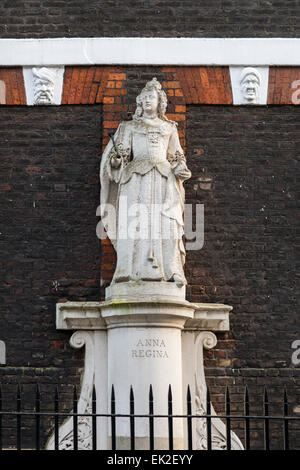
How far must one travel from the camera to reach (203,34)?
1148cm

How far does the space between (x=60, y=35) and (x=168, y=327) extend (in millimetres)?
3241

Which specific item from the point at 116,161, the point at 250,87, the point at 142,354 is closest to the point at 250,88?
the point at 250,87

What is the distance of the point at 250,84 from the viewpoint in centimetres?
1134

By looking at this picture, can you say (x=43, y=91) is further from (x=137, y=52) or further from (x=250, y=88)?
(x=250, y=88)

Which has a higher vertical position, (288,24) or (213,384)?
(288,24)

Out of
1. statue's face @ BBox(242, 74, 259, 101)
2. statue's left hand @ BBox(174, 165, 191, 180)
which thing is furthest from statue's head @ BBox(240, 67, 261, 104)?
statue's left hand @ BBox(174, 165, 191, 180)

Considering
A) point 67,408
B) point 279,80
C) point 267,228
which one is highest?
point 279,80

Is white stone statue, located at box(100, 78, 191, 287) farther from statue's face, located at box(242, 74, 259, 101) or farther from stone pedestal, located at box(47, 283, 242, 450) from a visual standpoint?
statue's face, located at box(242, 74, 259, 101)

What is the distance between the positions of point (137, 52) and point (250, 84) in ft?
3.86

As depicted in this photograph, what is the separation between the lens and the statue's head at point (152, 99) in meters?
10.8

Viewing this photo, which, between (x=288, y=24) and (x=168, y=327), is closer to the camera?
(x=168, y=327)
